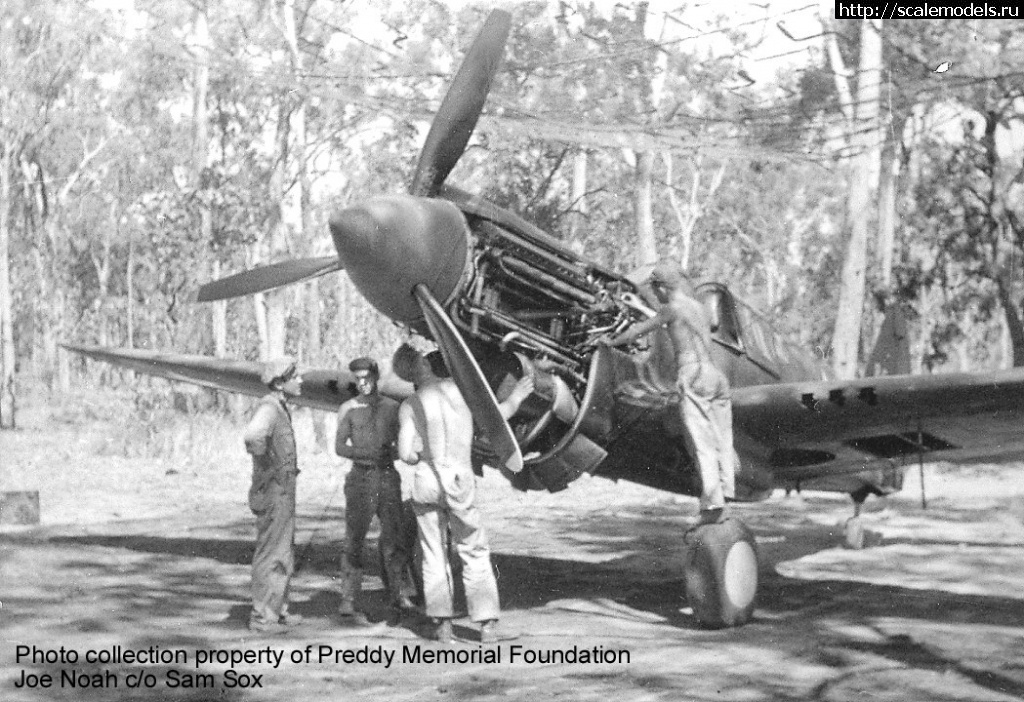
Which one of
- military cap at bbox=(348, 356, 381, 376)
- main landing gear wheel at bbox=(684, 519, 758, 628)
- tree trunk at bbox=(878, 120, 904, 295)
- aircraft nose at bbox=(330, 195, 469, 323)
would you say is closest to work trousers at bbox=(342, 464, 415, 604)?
military cap at bbox=(348, 356, 381, 376)

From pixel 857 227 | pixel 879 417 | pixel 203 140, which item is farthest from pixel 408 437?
pixel 203 140

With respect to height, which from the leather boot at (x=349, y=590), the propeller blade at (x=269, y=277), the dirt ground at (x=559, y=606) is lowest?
the dirt ground at (x=559, y=606)

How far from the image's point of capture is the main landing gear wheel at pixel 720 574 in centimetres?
780

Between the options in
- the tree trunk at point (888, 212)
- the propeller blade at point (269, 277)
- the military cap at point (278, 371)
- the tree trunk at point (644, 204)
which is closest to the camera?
the propeller blade at point (269, 277)

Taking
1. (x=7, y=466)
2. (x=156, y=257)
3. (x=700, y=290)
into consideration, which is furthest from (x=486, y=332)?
(x=156, y=257)

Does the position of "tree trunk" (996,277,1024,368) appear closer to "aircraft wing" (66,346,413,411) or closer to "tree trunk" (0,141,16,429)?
"aircraft wing" (66,346,413,411)

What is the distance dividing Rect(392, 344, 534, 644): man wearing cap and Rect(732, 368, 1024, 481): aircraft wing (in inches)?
88.0

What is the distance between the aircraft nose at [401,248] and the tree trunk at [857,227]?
42.5ft

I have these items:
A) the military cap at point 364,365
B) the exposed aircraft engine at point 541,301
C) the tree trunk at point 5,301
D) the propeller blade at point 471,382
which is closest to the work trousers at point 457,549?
the propeller blade at point 471,382

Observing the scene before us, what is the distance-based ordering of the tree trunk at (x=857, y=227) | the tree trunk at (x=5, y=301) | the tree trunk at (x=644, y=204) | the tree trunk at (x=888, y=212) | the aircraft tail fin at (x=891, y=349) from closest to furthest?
the aircraft tail fin at (x=891, y=349), the tree trunk at (x=857, y=227), the tree trunk at (x=888, y=212), the tree trunk at (x=644, y=204), the tree trunk at (x=5, y=301)

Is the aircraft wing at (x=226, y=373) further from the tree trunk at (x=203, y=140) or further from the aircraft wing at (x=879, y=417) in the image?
the tree trunk at (x=203, y=140)

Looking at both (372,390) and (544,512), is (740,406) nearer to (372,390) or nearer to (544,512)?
(372,390)

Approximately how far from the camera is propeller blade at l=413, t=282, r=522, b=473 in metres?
6.84

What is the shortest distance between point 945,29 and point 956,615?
15.0 m
